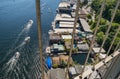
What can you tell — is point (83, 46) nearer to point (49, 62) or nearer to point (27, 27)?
point (49, 62)

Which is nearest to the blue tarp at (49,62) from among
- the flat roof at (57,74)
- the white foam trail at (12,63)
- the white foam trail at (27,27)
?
the flat roof at (57,74)

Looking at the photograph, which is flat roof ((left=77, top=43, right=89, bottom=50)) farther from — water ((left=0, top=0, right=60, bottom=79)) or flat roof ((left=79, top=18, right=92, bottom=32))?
water ((left=0, top=0, right=60, bottom=79))

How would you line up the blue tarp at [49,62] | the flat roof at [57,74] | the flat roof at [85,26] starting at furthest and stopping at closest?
the flat roof at [85,26], the blue tarp at [49,62], the flat roof at [57,74]

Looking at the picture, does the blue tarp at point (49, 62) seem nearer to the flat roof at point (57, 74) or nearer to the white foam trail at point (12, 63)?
the flat roof at point (57, 74)

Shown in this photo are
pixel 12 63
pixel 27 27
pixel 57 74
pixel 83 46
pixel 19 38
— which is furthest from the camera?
pixel 27 27

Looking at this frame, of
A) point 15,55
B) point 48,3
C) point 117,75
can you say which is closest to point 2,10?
point 48,3

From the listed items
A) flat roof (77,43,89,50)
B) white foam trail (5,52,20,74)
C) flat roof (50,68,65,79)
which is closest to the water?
white foam trail (5,52,20,74)

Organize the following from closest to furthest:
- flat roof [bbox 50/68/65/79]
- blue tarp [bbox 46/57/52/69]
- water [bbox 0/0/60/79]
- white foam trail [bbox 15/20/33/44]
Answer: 1. flat roof [bbox 50/68/65/79]
2. water [bbox 0/0/60/79]
3. blue tarp [bbox 46/57/52/69]
4. white foam trail [bbox 15/20/33/44]

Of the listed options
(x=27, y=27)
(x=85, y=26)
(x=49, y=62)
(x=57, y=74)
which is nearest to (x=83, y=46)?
(x=49, y=62)

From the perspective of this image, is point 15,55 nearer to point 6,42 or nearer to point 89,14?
point 6,42
